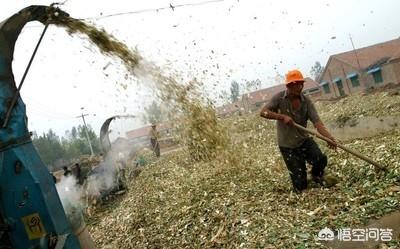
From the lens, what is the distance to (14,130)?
127 inches

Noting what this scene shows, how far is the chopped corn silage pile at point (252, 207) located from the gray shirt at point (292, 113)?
707mm

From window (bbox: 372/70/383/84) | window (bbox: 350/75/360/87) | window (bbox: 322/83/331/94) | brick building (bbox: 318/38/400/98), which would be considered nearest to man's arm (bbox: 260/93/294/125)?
brick building (bbox: 318/38/400/98)

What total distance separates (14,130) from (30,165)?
299mm

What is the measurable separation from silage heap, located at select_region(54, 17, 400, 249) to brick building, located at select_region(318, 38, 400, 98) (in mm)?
32128

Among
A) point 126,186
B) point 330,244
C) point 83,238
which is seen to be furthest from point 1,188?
point 126,186

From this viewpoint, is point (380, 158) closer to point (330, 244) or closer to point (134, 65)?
point (330, 244)

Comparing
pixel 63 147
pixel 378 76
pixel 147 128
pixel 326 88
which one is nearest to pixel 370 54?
pixel 378 76

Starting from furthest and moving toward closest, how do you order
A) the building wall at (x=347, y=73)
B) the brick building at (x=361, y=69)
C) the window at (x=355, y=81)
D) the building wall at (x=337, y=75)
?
the building wall at (x=337, y=75) < the window at (x=355, y=81) < the brick building at (x=361, y=69) < the building wall at (x=347, y=73)

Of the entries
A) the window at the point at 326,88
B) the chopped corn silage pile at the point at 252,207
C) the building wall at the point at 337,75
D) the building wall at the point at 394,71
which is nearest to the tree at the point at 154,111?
the chopped corn silage pile at the point at 252,207

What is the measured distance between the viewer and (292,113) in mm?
5723

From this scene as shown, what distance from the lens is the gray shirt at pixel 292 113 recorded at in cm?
568

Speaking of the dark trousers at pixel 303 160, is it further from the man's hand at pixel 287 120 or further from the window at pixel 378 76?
the window at pixel 378 76

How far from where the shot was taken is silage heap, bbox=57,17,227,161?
5.36 metres

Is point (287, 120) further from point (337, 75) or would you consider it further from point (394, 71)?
point (337, 75)
